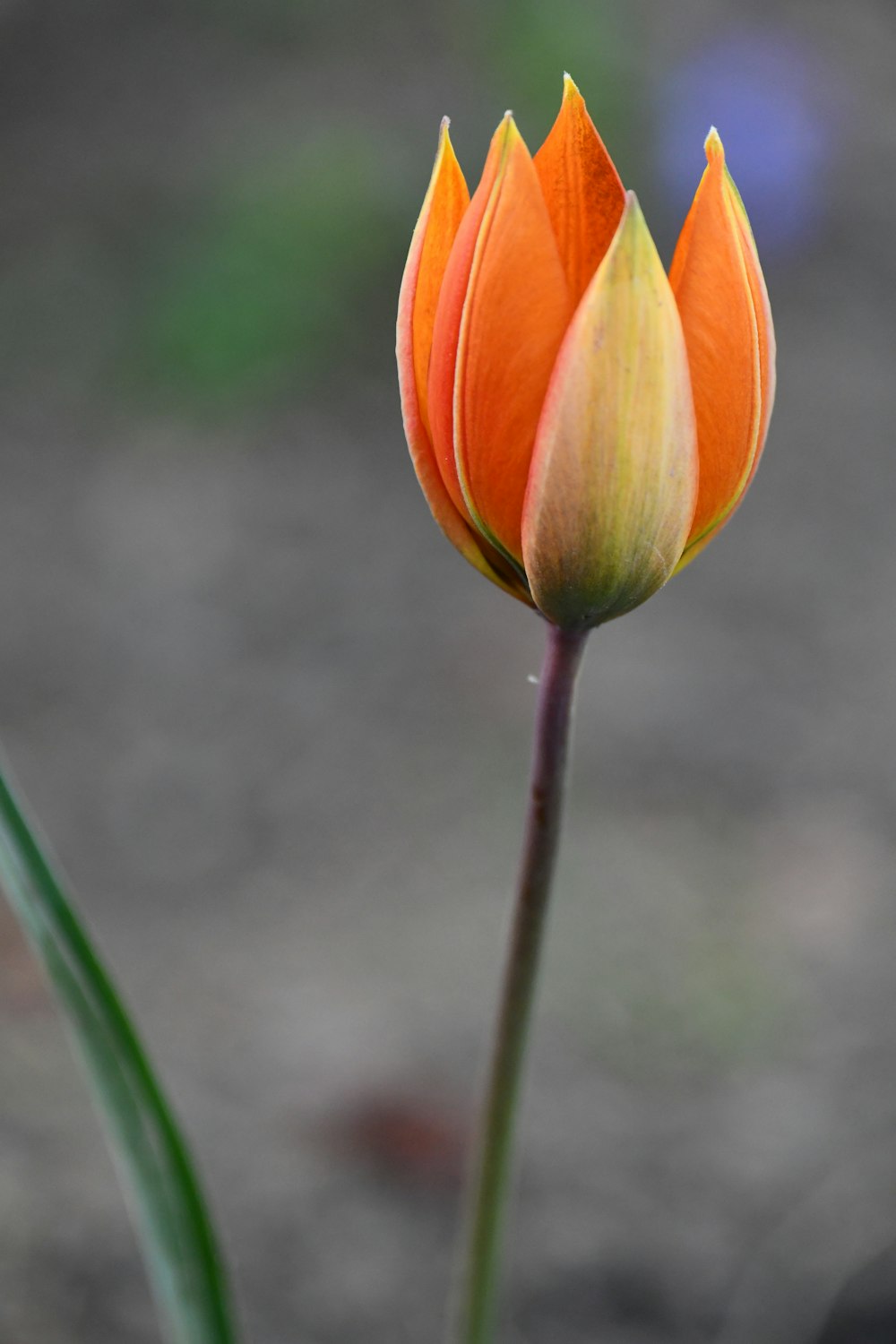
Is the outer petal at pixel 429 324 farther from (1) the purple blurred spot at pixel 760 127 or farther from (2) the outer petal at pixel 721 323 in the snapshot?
(1) the purple blurred spot at pixel 760 127

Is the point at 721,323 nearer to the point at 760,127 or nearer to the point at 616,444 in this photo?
the point at 616,444

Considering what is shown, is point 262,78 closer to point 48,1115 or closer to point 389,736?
point 389,736

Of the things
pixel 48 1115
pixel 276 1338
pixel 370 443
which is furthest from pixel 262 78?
pixel 276 1338

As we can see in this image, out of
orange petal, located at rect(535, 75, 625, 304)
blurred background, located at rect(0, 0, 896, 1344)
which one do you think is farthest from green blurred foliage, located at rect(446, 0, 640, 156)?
orange petal, located at rect(535, 75, 625, 304)

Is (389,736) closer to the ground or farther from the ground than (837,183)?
closer to the ground

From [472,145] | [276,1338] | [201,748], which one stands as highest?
[472,145]

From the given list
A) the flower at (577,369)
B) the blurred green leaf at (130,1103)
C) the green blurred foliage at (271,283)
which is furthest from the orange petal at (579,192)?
the green blurred foliage at (271,283)

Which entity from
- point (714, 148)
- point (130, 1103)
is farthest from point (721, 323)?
point (130, 1103)
